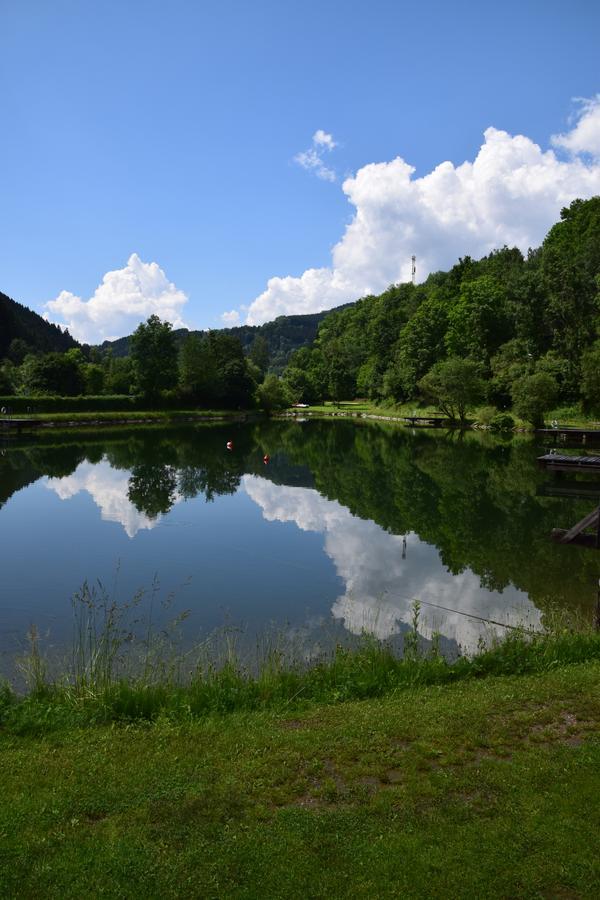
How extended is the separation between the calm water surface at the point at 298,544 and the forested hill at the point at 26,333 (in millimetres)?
111350

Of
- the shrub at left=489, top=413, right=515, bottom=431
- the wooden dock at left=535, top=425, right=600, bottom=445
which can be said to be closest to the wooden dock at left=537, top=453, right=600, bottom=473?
the wooden dock at left=535, top=425, right=600, bottom=445

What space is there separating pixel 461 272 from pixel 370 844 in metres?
122

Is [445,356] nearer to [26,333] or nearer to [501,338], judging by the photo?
[501,338]

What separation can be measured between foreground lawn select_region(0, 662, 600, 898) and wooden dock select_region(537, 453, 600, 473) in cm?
2974

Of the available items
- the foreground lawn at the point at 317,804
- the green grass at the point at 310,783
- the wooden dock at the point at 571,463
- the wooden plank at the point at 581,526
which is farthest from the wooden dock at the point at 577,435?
the foreground lawn at the point at 317,804

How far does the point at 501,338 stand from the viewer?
305 feet

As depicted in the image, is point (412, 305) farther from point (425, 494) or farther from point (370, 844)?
point (370, 844)

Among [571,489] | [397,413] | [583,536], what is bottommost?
[571,489]

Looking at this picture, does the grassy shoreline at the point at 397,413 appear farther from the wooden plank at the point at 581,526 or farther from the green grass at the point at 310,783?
the green grass at the point at 310,783

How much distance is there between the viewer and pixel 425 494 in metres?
32.1

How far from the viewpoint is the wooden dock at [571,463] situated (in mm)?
35250

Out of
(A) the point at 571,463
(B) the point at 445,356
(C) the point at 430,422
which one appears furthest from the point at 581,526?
(B) the point at 445,356

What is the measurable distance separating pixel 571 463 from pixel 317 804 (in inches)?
1369

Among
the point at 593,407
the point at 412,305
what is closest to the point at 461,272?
the point at 412,305
